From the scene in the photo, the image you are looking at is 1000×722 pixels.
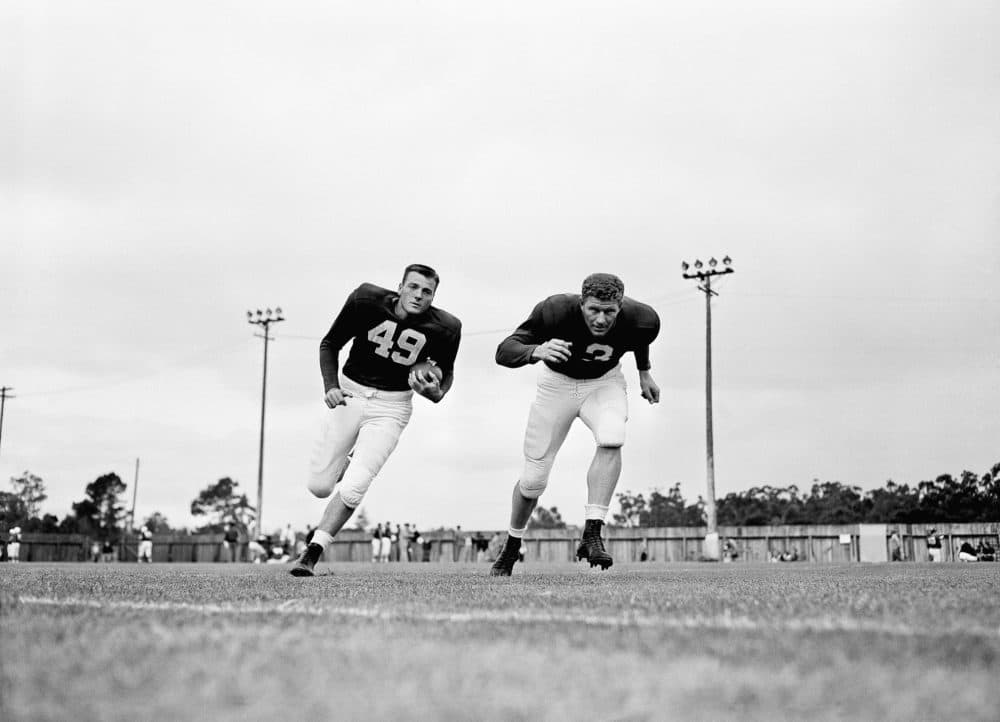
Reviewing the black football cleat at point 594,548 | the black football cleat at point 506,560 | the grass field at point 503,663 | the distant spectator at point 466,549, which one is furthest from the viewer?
the distant spectator at point 466,549

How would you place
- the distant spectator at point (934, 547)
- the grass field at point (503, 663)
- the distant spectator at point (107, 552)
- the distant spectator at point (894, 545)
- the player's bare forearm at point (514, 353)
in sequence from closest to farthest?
1. the grass field at point (503, 663)
2. the player's bare forearm at point (514, 353)
3. the distant spectator at point (934, 547)
4. the distant spectator at point (894, 545)
5. the distant spectator at point (107, 552)

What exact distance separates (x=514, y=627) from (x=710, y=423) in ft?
120

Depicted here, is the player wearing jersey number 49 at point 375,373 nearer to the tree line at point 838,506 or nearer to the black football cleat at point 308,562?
the black football cleat at point 308,562

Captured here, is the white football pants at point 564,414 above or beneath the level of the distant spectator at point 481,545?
above

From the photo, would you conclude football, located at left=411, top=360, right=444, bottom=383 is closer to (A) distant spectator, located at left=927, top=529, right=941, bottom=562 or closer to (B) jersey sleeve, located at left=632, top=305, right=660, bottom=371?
(B) jersey sleeve, located at left=632, top=305, right=660, bottom=371

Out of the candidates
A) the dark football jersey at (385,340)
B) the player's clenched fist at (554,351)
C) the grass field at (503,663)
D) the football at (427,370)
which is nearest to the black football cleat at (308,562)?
the dark football jersey at (385,340)

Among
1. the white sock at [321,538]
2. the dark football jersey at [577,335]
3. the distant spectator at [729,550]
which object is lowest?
the distant spectator at [729,550]

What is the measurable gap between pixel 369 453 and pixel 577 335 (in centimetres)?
186

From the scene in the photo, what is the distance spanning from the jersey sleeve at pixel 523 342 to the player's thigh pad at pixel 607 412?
0.61m

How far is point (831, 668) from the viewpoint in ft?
7.24

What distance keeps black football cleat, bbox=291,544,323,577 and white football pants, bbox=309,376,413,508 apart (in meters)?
0.43

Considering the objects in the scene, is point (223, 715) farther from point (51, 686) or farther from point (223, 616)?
point (223, 616)

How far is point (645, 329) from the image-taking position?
7566 mm

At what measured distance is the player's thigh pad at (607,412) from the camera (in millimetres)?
7520
